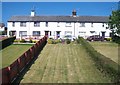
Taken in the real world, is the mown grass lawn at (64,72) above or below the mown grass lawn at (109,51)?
below

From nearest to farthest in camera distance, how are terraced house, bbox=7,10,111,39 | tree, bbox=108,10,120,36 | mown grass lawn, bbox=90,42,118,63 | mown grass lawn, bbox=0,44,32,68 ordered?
1. mown grass lawn, bbox=0,44,32,68
2. mown grass lawn, bbox=90,42,118,63
3. tree, bbox=108,10,120,36
4. terraced house, bbox=7,10,111,39

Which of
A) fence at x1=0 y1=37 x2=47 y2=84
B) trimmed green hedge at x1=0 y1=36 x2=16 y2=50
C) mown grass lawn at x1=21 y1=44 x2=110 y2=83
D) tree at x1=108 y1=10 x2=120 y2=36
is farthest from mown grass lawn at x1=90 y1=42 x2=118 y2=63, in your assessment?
trimmed green hedge at x1=0 y1=36 x2=16 y2=50

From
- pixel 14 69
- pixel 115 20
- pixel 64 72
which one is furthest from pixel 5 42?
pixel 14 69

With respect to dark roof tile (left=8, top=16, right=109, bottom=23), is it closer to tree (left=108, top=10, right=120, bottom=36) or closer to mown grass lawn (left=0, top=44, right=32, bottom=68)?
tree (left=108, top=10, right=120, bottom=36)

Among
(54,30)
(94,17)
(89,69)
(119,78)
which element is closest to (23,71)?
(89,69)

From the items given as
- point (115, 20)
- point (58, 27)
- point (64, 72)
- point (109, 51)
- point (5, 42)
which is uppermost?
point (115, 20)

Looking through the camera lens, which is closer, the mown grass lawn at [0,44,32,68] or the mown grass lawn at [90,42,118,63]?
the mown grass lawn at [0,44,32,68]

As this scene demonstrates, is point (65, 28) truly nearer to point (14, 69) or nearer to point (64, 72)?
point (64, 72)

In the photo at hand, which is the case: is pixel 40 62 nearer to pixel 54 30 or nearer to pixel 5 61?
pixel 5 61

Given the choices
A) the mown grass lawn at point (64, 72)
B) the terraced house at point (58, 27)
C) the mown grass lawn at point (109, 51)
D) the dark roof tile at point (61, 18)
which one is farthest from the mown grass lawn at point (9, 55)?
the dark roof tile at point (61, 18)

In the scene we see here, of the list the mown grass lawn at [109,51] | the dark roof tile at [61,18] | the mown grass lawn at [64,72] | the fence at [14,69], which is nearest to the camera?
the fence at [14,69]

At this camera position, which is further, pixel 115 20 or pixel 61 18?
pixel 61 18

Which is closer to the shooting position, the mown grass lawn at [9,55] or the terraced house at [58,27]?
the mown grass lawn at [9,55]

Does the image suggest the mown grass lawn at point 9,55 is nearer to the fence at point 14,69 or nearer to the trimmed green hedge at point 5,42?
the fence at point 14,69
